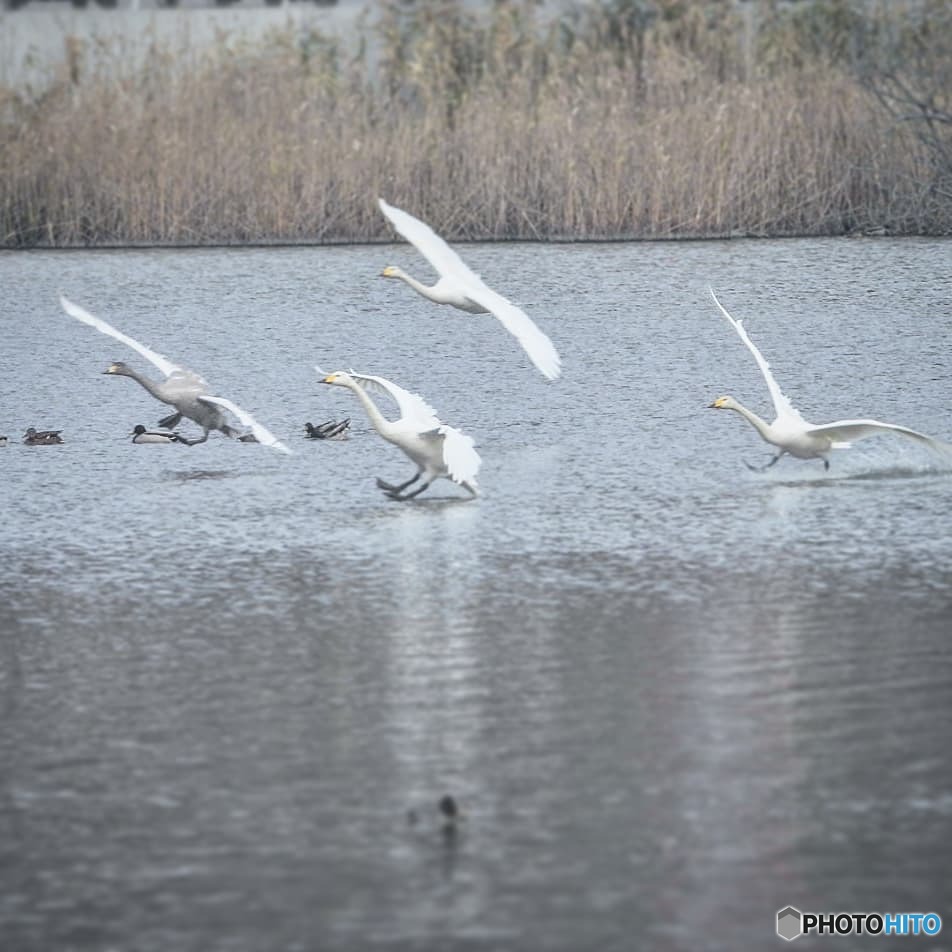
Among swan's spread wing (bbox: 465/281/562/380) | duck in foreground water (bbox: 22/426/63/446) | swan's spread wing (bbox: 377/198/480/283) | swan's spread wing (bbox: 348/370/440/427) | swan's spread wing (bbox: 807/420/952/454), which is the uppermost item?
swan's spread wing (bbox: 377/198/480/283)

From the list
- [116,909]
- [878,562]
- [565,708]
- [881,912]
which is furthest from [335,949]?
[878,562]

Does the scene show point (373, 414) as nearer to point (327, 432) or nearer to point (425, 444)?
point (425, 444)

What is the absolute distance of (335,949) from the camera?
4.48 metres

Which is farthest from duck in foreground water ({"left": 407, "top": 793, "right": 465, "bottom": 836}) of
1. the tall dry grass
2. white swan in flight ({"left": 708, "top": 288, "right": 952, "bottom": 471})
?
the tall dry grass

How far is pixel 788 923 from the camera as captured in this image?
4.55 m

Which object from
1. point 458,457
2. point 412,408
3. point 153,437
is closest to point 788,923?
point 458,457

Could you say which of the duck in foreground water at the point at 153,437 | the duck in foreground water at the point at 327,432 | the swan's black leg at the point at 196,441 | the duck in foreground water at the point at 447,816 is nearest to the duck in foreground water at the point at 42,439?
the duck in foreground water at the point at 153,437

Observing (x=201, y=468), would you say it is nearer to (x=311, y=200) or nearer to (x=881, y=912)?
(x=881, y=912)

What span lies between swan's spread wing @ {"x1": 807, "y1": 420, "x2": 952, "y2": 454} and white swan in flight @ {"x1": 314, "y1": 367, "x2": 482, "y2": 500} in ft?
4.90

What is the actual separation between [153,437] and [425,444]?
237 cm

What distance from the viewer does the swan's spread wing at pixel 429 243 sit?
31.0 feet

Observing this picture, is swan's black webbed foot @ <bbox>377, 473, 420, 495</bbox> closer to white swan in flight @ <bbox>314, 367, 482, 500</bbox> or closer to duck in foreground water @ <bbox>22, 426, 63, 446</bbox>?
white swan in flight @ <bbox>314, 367, 482, 500</bbox>

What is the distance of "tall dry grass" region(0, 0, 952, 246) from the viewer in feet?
61.0

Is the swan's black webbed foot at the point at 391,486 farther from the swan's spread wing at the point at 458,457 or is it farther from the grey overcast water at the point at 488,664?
the swan's spread wing at the point at 458,457
